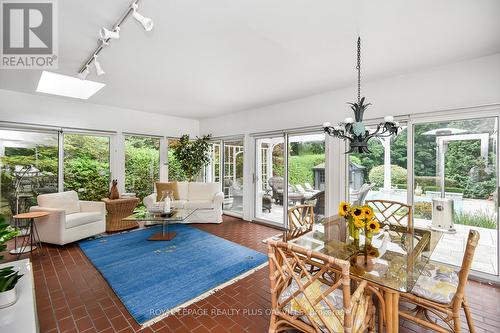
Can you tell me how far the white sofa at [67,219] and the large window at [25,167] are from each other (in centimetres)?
87

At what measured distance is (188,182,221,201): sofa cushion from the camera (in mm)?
5238

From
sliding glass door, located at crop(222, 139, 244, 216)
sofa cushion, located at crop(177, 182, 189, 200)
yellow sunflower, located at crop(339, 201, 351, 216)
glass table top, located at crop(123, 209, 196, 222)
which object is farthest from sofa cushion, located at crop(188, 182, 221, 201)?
yellow sunflower, located at crop(339, 201, 351, 216)

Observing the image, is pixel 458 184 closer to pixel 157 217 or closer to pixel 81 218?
pixel 157 217

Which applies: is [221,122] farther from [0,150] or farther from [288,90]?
[0,150]

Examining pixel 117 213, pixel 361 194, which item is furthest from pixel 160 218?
pixel 361 194

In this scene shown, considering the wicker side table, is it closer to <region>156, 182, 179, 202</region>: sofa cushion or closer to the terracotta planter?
<region>156, 182, 179, 202</region>: sofa cushion

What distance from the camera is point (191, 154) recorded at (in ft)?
19.1

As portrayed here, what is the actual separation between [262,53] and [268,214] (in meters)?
3.54

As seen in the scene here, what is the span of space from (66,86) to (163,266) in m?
3.50

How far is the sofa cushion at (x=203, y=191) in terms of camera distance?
5238 millimetres

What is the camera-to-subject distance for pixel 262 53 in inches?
99.0

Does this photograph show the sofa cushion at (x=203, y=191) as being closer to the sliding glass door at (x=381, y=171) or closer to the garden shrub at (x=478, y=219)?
the sliding glass door at (x=381, y=171)

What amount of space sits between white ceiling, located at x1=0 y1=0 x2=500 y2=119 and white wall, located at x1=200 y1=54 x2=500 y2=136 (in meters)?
0.16

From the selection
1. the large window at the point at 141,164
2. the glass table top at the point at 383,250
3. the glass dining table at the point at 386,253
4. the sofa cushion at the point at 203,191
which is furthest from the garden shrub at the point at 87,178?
the glass table top at the point at 383,250
